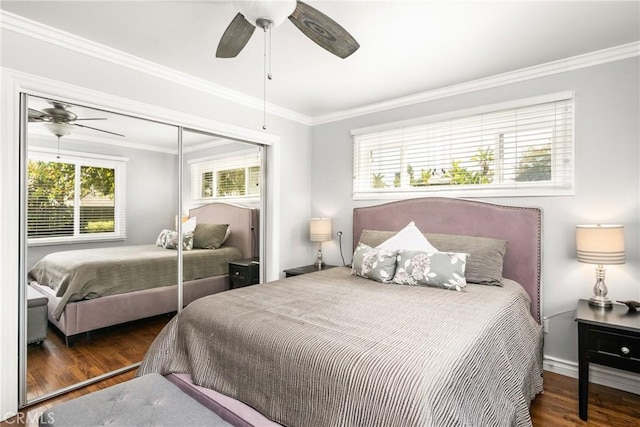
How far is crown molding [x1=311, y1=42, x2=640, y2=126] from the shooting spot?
2496 mm

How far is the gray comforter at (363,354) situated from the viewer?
122 centimetres

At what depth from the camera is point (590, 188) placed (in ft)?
8.52

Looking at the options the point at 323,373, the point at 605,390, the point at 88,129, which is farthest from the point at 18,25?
the point at 605,390

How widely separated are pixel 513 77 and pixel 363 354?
2.79 m

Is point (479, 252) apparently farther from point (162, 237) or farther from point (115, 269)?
point (115, 269)

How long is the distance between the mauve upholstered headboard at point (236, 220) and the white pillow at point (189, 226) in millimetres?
38

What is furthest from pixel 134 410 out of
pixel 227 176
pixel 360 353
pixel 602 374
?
pixel 602 374

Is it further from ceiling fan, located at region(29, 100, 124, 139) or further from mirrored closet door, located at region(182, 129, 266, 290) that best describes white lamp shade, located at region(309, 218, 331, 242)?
ceiling fan, located at region(29, 100, 124, 139)

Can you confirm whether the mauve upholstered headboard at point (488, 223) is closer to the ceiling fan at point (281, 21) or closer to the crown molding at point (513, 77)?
the crown molding at point (513, 77)

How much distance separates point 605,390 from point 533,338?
75 centimetres

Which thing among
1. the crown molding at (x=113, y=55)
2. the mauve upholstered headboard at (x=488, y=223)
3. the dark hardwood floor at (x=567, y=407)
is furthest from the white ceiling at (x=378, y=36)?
the dark hardwood floor at (x=567, y=407)

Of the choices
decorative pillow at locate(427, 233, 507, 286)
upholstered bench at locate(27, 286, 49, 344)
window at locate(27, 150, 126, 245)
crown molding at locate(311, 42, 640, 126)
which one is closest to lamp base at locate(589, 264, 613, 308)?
decorative pillow at locate(427, 233, 507, 286)

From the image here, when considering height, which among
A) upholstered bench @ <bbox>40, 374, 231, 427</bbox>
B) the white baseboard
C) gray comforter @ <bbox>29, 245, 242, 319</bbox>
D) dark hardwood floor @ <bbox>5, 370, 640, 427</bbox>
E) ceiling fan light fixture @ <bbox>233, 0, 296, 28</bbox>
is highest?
ceiling fan light fixture @ <bbox>233, 0, 296, 28</bbox>

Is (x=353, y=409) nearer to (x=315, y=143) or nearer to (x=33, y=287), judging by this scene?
(x=33, y=287)
